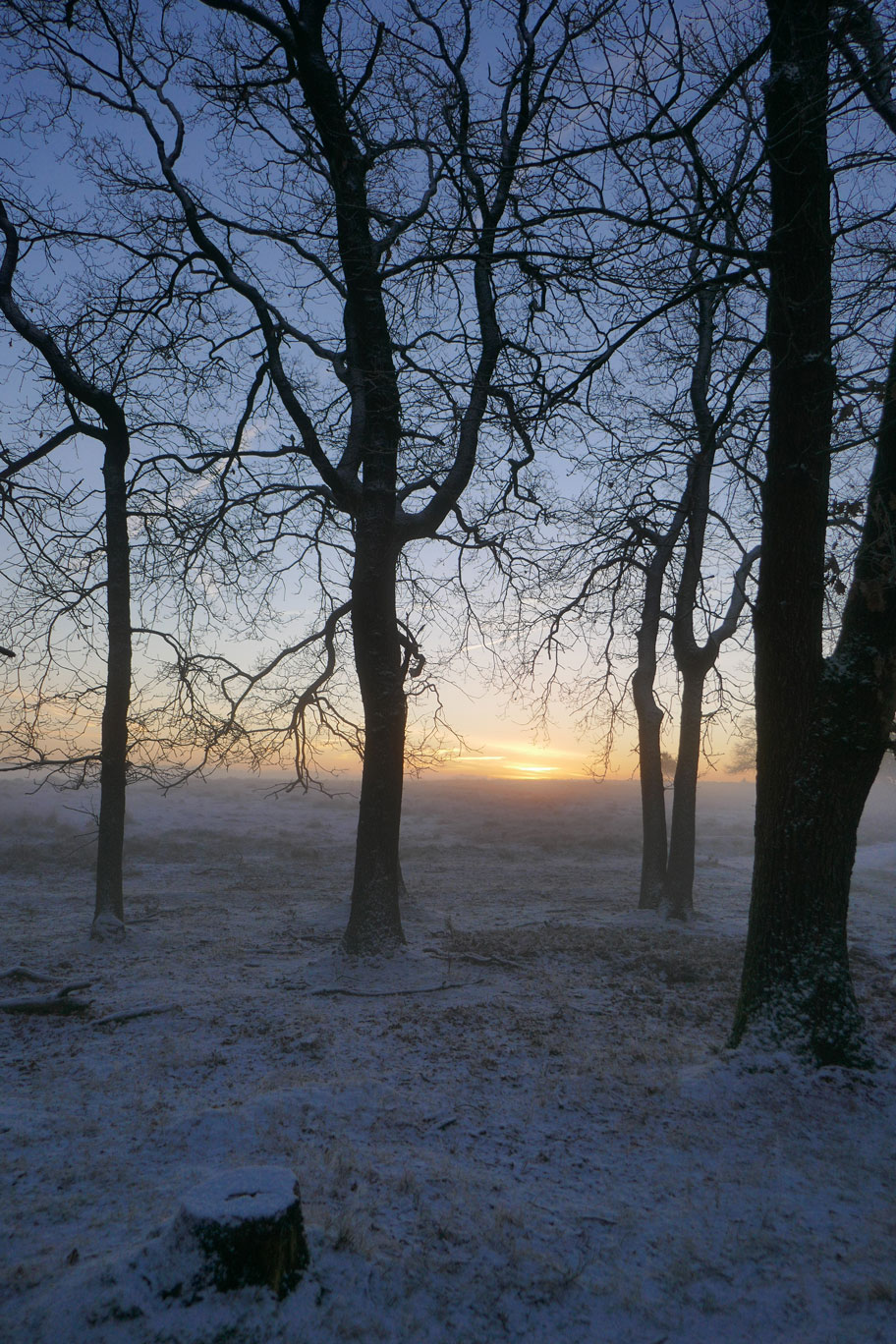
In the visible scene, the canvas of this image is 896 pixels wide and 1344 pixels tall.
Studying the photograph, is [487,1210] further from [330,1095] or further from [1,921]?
[1,921]

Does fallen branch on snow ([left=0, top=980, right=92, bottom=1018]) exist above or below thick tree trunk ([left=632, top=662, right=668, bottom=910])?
below

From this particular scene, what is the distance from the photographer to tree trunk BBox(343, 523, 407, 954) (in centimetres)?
1033

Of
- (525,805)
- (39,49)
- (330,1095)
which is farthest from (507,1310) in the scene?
(525,805)

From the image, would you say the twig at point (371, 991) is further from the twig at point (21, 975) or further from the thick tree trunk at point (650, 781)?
the thick tree trunk at point (650, 781)

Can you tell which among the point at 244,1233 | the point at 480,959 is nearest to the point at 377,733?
the point at 480,959

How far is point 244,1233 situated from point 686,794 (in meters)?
12.1

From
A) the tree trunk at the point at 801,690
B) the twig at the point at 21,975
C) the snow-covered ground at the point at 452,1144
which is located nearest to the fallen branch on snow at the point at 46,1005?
the snow-covered ground at the point at 452,1144

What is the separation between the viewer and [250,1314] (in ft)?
10.7

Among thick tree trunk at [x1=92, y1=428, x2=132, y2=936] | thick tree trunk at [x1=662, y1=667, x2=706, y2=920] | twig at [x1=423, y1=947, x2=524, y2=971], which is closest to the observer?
twig at [x1=423, y1=947, x2=524, y2=971]

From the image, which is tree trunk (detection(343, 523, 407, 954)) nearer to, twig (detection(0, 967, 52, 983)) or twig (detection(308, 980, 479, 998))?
twig (detection(308, 980, 479, 998))

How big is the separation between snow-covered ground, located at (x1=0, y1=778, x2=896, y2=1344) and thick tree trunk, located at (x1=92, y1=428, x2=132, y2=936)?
2.60 ft

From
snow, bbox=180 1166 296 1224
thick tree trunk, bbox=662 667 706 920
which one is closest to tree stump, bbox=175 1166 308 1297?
snow, bbox=180 1166 296 1224

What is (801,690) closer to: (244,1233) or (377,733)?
(244,1233)

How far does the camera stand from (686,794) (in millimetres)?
14164
